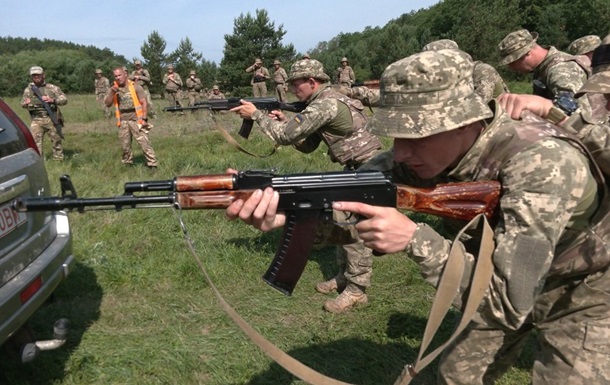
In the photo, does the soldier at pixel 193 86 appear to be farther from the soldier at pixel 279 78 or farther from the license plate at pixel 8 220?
the license plate at pixel 8 220

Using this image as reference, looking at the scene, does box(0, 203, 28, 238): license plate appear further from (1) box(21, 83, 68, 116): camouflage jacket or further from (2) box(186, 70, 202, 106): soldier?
(2) box(186, 70, 202, 106): soldier

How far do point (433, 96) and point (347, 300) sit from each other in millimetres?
2771

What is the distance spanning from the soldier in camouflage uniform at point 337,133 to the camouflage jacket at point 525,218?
251 cm

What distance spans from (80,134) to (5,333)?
16.0 meters

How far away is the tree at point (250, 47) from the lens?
42.2 meters

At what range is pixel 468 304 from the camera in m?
1.83

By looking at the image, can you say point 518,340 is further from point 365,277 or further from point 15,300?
point 15,300

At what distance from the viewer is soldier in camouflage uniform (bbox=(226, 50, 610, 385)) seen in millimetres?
1776

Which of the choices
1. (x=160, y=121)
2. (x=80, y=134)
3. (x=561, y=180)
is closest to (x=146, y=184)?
(x=561, y=180)

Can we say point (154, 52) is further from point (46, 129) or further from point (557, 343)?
point (557, 343)

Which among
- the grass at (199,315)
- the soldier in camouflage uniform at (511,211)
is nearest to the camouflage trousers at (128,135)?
the grass at (199,315)

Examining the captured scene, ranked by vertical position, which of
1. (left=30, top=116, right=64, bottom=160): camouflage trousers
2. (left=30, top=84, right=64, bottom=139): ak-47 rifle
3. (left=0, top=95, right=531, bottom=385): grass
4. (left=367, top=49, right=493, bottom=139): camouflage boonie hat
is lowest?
(left=0, top=95, right=531, bottom=385): grass

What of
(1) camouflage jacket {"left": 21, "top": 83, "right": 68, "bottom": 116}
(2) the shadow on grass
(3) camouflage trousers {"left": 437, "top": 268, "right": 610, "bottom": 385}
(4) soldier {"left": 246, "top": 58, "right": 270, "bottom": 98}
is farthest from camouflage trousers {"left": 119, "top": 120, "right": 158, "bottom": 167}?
(4) soldier {"left": 246, "top": 58, "right": 270, "bottom": 98}

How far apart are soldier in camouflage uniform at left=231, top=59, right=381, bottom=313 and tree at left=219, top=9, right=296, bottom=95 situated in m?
38.0
